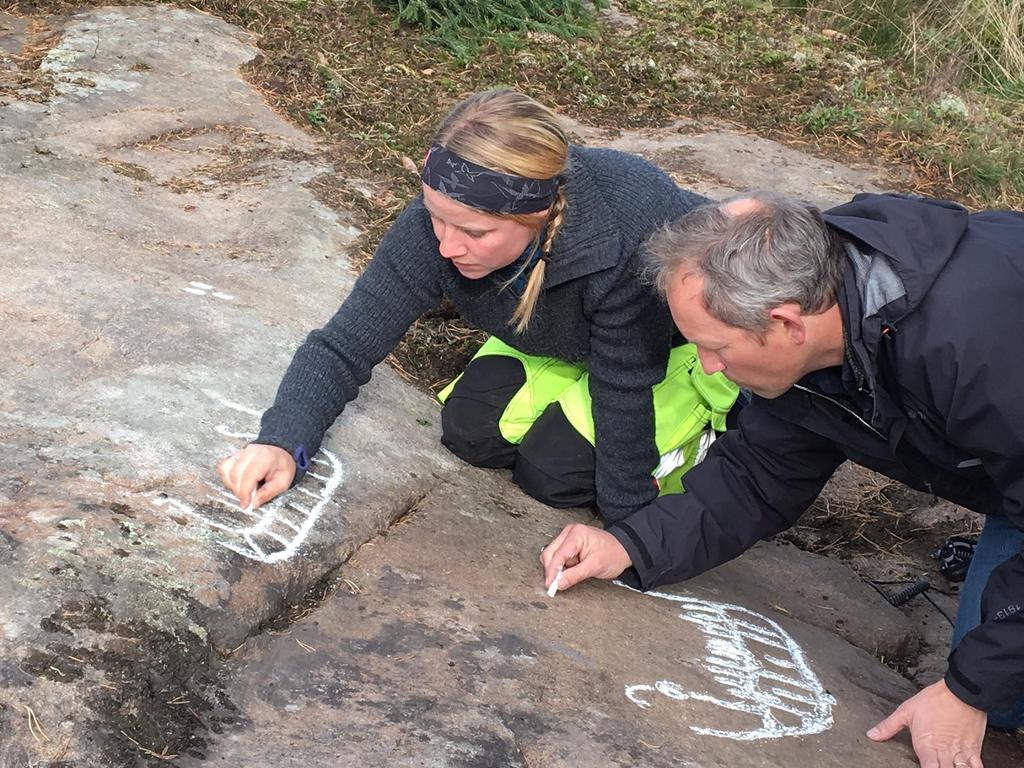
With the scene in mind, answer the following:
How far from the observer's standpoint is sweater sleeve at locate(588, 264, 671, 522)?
10.5 ft

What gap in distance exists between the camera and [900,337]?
2.31 m

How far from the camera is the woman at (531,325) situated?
284cm

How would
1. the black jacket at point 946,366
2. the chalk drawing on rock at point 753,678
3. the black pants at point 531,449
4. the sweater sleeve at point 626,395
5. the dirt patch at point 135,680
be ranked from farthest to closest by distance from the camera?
the black pants at point 531,449 < the sweater sleeve at point 626,395 < the chalk drawing on rock at point 753,678 < the black jacket at point 946,366 < the dirt patch at point 135,680

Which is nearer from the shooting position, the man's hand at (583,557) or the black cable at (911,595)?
the man's hand at (583,557)

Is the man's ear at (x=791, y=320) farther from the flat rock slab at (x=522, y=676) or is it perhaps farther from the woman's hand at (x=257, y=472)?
the woman's hand at (x=257, y=472)

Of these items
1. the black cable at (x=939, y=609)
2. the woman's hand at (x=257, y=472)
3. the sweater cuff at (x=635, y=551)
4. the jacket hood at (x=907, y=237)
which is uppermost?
the jacket hood at (x=907, y=237)

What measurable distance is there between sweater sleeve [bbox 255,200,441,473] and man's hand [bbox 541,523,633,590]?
70 centimetres

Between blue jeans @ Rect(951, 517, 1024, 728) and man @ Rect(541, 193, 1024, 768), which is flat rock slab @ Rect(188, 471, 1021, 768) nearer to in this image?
blue jeans @ Rect(951, 517, 1024, 728)

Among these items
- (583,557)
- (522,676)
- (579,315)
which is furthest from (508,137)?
(522,676)

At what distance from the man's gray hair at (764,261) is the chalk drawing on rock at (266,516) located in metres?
1.13

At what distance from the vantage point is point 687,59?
24.8 ft

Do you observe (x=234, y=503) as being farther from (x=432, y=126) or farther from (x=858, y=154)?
(x=858, y=154)

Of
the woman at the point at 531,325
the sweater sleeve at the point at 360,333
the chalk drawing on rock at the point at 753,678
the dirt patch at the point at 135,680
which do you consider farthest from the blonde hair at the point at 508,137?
the dirt patch at the point at 135,680

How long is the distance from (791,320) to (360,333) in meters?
1.27
